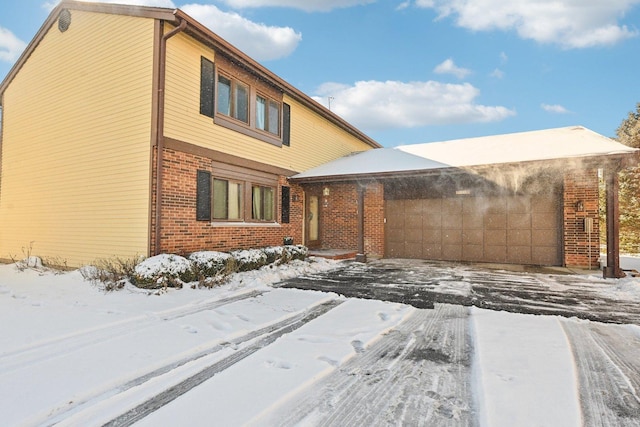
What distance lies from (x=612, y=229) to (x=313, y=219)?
8480mm

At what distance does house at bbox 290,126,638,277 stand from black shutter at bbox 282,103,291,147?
3.99 feet

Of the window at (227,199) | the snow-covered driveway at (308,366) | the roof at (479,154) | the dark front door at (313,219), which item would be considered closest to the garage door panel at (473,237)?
the roof at (479,154)

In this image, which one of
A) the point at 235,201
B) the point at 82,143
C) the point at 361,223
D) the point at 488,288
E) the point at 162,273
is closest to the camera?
the point at 162,273

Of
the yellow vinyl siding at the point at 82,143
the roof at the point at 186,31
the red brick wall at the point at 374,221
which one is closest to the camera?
the roof at the point at 186,31

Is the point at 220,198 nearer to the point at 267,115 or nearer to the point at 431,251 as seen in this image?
the point at 267,115

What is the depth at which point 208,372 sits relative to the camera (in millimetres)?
2859

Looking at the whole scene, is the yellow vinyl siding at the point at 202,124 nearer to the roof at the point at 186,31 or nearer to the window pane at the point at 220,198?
the roof at the point at 186,31

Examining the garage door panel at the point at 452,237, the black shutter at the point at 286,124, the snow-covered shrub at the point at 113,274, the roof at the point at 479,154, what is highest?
the black shutter at the point at 286,124

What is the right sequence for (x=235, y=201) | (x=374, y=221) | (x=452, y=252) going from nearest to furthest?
(x=235, y=201) < (x=452, y=252) < (x=374, y=221)

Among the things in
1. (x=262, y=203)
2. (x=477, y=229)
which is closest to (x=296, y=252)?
(x=262, y=203)

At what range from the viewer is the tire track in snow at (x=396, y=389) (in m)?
2.22

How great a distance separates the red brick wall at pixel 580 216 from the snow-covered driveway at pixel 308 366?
5.98 m

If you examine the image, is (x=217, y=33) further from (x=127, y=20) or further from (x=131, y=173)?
(x=131, y=173)

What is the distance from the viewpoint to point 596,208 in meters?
8.97
